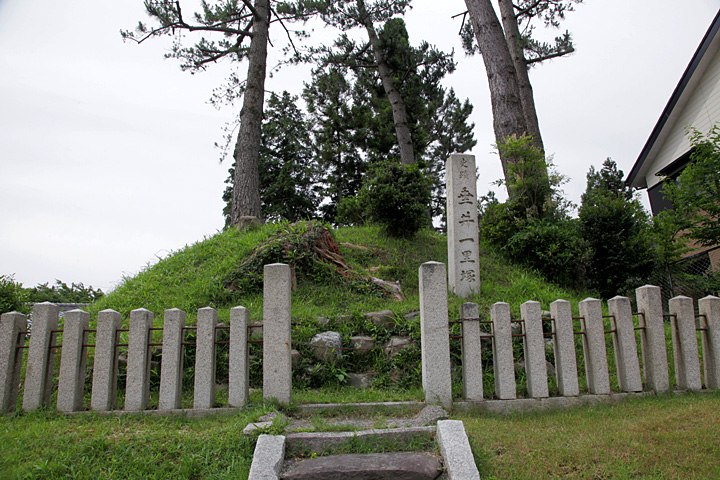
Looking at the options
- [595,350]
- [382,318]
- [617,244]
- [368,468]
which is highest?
[617,244]

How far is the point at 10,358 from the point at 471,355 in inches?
192

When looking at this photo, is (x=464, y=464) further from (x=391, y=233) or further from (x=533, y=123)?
(x=533, y=123)

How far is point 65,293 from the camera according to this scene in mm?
10633

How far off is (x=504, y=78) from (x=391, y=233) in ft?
15.5

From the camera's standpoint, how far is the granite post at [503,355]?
15.8 ft

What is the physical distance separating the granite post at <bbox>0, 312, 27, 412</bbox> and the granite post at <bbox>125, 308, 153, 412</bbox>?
1.27 metres

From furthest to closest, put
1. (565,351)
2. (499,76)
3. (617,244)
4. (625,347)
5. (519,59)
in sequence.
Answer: (519,59) → (499,76) → (617,244) → (625,347) → (565,351)

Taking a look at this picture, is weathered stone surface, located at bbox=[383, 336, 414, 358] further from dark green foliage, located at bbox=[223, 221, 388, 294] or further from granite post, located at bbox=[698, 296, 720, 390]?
granite post, located at bbox=[698, 296, 720, 390]

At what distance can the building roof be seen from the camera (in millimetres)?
12875

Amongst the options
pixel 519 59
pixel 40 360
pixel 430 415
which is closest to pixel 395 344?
pixel 430 415

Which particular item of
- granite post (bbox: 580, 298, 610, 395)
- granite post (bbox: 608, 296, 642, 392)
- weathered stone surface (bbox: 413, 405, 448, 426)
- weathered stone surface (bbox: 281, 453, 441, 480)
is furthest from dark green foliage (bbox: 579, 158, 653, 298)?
weathered stone surface (bbox: 281, 453, 441, 480)

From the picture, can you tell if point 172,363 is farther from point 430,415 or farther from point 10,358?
point 430,415

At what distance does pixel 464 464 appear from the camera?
3.29m

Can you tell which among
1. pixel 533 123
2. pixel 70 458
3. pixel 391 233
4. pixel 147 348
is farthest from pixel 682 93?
pixel 70 458
